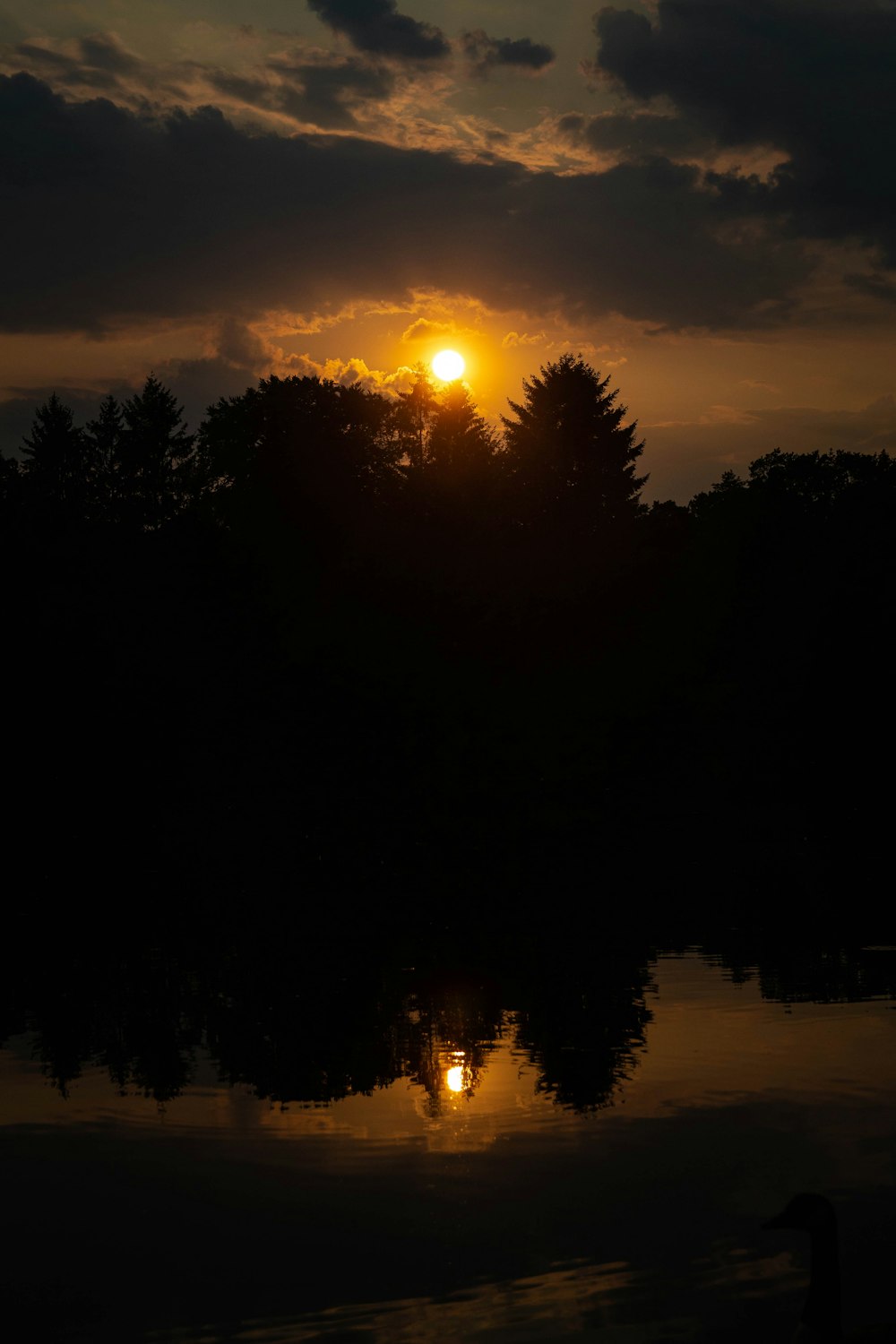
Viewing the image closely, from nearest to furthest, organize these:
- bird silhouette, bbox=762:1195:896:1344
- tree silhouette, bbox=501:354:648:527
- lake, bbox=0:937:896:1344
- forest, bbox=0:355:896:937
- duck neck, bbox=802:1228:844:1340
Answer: bird silhouette, bbox=762:1195:896:1344
duck neck, bbox=802:1228:844:1340
lake, bbox=0:937:896:1344
forest, bbox=0:355:896:937
tree silhouette, bbox=501:354:648:527

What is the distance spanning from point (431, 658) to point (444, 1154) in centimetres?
6023

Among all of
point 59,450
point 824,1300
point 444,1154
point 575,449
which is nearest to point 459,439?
point 575,449

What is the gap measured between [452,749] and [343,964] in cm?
4180

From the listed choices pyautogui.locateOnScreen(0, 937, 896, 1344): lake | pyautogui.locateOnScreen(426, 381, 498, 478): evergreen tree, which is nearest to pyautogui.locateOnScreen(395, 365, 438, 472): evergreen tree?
pyautogui.locateOnScreen(426, 381, 498, 478): evergreen tree

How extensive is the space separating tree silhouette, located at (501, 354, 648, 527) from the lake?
2304 inches

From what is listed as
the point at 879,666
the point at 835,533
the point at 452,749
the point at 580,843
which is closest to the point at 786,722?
the point at 879,666

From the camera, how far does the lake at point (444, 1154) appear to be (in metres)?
9.88

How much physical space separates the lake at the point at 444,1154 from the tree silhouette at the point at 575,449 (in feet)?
192

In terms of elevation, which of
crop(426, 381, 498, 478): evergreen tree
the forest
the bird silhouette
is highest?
crop(426, 381, 498, 478): evergreen tree

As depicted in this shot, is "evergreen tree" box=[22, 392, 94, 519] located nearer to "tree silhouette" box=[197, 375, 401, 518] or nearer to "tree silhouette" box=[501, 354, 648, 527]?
"tree silhouette" box=[197, 375, 401, 518]

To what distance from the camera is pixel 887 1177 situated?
12.2 meters

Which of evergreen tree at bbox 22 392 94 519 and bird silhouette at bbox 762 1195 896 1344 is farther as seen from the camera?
evergreen tree at bbox 22 392 94 519

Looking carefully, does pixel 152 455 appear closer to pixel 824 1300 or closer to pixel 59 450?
pixel 59 450

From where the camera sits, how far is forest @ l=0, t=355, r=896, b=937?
44.1 meters
